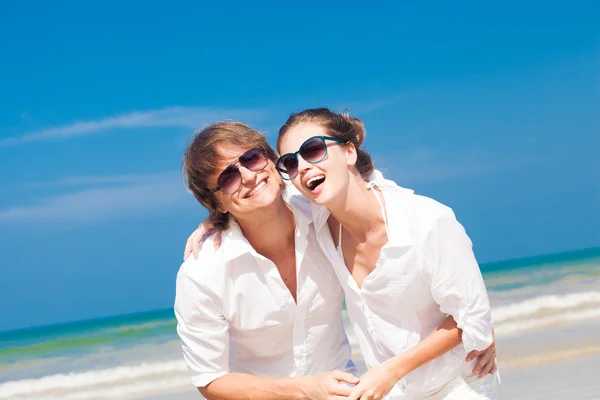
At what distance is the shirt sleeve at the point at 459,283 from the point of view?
10.7 ft

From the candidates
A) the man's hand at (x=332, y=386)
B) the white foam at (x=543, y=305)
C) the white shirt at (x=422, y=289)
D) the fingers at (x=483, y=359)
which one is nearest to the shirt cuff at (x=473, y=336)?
the white shirt at (x=422, y=289)

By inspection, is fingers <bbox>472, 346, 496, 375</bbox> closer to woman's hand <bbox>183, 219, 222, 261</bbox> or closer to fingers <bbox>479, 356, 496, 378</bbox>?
fingers <bbox>479, 356, 496, 378</bbox>

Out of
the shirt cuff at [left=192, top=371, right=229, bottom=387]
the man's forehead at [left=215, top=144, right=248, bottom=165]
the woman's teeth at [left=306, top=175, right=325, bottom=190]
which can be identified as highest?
the man's forehead at [left=215, top=144, right=248, bottom=165]

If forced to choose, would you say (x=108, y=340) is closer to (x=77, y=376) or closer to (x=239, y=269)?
(x=77, y=376)

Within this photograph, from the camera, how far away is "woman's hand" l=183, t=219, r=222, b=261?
12.6 ft

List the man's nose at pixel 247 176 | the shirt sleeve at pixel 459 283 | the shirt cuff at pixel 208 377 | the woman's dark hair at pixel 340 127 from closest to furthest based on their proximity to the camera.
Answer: the shirt sleeve at pixel 459 283 → the woman's dark hair at pixel 340 127 → the man's nose at pixel 247 176 → the shirt cuff at pixel 208 377

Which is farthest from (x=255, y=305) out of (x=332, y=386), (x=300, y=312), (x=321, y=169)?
(x=321, y=169)

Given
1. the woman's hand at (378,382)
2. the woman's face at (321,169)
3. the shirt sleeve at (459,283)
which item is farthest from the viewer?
the woman's face at (321,169)

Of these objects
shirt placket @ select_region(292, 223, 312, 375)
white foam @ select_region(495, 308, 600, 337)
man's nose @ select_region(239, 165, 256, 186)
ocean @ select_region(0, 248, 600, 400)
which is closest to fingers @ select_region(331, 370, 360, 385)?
shirt placket @ select_region(292, 223, 312, 375)

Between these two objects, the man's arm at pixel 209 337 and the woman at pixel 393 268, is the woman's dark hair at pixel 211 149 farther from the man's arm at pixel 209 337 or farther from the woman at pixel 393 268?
the man's arm at pixel 209 337

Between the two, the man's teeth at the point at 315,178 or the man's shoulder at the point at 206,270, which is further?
the man's shoulder at the point at 206,270

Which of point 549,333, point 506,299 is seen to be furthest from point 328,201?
point 506,299

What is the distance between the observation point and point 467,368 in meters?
3.46

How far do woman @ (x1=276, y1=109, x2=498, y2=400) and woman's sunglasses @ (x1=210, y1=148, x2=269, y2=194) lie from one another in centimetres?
16
